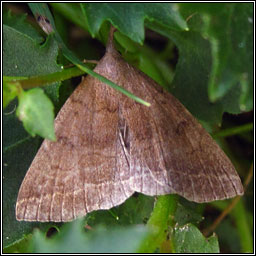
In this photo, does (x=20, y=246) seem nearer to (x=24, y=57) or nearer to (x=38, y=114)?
(x=24, y=57)

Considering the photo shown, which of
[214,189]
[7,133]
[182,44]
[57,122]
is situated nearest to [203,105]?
[182,44]

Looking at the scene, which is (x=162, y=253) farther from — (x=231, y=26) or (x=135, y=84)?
(x=231, y=26)

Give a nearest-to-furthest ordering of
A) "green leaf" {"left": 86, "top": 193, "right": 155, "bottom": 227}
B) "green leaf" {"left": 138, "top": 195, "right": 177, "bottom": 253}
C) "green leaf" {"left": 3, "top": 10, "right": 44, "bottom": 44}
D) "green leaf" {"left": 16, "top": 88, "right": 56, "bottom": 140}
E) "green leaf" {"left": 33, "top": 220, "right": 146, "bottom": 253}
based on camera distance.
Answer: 1. "green leaf" {"left": 33, "top": 220, "right": 146, "bottom": 253}
2. "green leaf" {"left": 16, "top": 88, "right": 56, "bottom": 140}
3. "green leaf" {"left": 138, "top": 195, "right": 177, "bottom": 253}
4. "green leaf" {"left": 86, "top": 193, "right": 155, "bottom": 227}
5. "green leaf" {"left": 3, "top": 10, "right": 44, "bottom": 44}

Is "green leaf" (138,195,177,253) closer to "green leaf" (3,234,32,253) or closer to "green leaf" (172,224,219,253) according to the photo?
"green leaf" (172,224,219,253)

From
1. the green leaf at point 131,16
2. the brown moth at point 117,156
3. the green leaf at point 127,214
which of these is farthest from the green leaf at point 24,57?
A: the green leaf at point 127,214

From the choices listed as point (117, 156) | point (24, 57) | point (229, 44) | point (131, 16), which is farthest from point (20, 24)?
point (229, 44)

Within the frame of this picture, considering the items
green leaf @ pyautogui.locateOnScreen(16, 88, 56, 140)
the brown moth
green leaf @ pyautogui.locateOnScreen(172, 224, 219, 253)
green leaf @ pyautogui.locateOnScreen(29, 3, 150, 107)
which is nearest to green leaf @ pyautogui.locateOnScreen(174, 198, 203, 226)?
green leaf @ pyautogui.locateOnScreen(172, 224, 219, 253)
